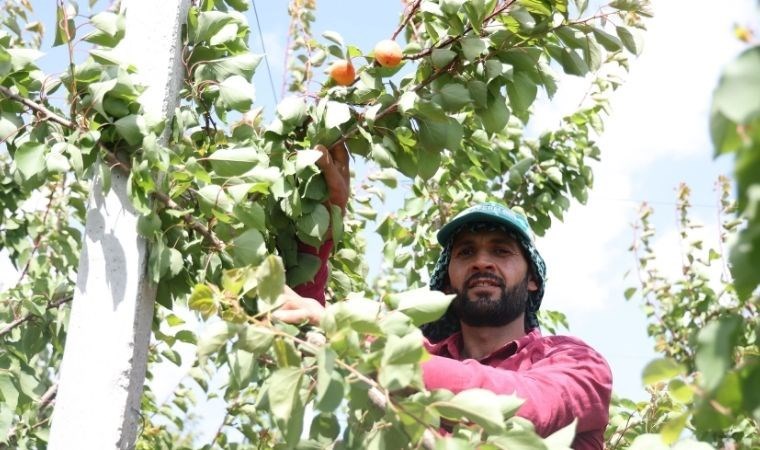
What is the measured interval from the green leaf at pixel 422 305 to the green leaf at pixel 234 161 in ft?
1.75

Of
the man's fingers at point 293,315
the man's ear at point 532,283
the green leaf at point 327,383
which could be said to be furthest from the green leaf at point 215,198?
the man's ear at point 532,283

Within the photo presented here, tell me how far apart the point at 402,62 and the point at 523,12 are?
270mm

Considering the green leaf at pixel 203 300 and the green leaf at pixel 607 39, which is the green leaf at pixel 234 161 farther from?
the green leaf at pixel 607 39

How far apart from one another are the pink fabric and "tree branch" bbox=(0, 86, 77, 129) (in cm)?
80

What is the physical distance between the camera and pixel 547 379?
81.3 inches

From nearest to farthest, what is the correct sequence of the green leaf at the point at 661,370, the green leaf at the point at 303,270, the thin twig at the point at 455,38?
the green leaf at the point at 661,370 < the thin twig at the point at 455,38 < the green leaf at the point at 303,270

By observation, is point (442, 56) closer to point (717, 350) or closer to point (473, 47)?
point (473, 47)

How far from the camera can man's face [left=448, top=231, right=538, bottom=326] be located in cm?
265

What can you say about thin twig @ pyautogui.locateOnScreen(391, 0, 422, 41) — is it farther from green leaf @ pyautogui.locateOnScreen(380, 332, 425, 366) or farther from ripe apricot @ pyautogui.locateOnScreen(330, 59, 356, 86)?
green leaf @ pyautogui.locateOnScreen(380, 332, 425, 366)

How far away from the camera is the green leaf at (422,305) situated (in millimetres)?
1424

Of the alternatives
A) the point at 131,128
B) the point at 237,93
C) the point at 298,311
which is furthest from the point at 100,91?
the point at 298,311

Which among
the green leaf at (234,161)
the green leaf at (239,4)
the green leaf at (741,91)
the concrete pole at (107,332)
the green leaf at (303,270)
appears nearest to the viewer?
the green leaf at (741,91)

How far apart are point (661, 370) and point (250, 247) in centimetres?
99

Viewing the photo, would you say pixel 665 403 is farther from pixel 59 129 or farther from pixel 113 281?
pixel 59 129
